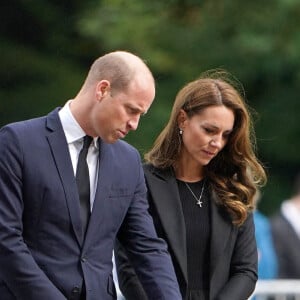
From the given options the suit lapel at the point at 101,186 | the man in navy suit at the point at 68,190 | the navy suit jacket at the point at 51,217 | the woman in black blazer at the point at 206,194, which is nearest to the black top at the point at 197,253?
the woman in black blazer at the point at 206,194

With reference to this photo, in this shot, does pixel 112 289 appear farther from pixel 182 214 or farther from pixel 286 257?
pixel 286 257

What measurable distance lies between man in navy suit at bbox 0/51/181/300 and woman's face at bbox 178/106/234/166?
1.58ft

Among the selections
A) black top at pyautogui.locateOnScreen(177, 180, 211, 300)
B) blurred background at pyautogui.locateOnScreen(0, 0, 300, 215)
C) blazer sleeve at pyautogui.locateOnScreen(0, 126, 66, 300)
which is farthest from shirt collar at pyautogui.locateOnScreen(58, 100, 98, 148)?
blurred background at pyautogui.locateOnScreen(0, 0, 300, 215)

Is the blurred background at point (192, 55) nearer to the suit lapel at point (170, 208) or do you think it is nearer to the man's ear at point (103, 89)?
the suit lapel at point (170, 208)

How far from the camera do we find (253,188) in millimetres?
5754

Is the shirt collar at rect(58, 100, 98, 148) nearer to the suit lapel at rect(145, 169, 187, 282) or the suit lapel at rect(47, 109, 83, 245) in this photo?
the suit lapel at rect(47, 109, 83, 245)

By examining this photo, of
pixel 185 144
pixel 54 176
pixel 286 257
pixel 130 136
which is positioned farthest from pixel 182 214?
pixel 130 136

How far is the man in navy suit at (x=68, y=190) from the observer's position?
488cm

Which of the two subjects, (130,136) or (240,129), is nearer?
(240,129)

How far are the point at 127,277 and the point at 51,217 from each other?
0.75 m

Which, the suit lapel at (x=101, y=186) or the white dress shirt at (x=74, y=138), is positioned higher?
the white dress shirt at (x=74, y=138)

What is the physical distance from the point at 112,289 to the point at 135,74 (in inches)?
34.1

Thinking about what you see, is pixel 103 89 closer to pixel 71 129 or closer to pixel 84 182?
pixel 71 129

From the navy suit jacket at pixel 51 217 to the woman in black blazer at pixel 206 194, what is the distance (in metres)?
0.36
